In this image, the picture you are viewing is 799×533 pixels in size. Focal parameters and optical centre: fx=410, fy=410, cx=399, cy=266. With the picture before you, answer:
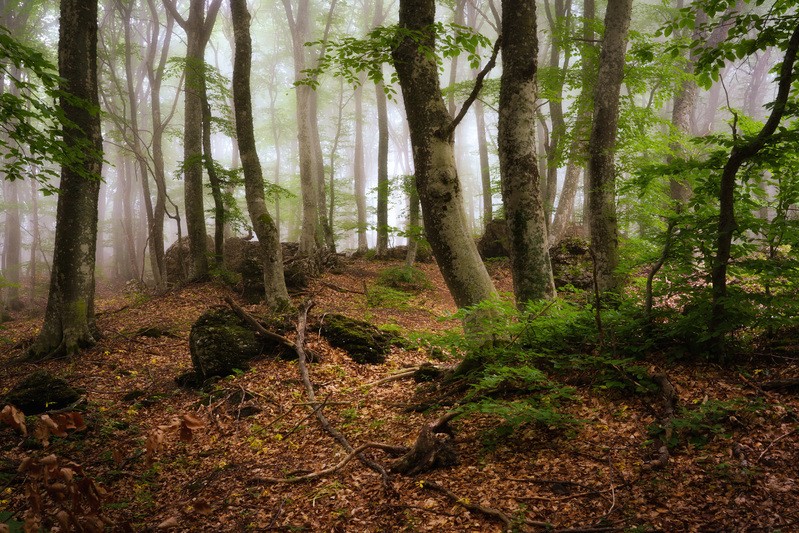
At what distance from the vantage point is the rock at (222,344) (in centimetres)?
636

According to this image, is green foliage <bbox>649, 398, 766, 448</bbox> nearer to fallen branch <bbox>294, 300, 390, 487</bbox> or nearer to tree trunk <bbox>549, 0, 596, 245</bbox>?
fallen branch <bbox>294, 300, 390, 487</bbox>

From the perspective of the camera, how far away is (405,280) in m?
13.2

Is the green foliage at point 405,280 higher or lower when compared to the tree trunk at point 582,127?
lower

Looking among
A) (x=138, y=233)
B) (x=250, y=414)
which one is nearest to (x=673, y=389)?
(x=250, y=414)

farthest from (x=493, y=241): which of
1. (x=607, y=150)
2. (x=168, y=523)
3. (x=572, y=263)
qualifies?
(x=168, y=523)

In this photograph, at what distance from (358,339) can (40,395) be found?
433 cm

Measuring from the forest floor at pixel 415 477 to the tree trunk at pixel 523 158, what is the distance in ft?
4.80

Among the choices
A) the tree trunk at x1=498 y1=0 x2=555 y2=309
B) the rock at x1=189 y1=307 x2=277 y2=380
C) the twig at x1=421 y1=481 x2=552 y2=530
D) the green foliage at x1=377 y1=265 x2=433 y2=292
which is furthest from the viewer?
the green foliage at x1=377 y1=265 x2=433 y2=292

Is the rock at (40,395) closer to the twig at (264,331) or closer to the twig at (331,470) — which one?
the twig at (264,331)

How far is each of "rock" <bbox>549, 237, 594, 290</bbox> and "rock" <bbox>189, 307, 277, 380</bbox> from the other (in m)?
7.86

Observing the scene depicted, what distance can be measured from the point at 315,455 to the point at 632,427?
9.92ft

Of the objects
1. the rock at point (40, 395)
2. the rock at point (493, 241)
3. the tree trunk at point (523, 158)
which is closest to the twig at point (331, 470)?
the tree trunk at point (523, 158)

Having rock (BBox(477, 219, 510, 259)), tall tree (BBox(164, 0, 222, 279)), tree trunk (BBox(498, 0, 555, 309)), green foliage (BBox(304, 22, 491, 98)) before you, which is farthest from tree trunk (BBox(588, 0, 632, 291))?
tall tree (BBox(164, 0, 222, 279))

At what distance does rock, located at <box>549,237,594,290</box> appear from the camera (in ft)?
36.3
